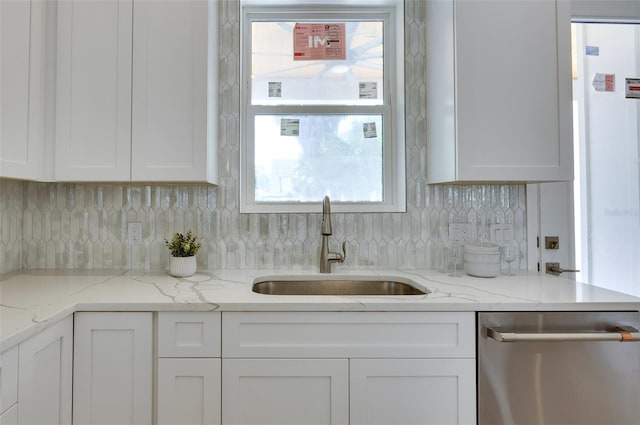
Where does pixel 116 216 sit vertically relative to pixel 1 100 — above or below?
below

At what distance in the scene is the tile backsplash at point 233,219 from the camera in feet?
5.86

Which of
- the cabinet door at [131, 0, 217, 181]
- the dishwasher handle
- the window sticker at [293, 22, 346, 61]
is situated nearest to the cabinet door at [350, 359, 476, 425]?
the dishwasher handle

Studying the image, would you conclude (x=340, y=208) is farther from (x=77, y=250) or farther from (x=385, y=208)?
(x=77, y=250)

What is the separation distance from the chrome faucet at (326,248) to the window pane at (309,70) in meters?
0.65

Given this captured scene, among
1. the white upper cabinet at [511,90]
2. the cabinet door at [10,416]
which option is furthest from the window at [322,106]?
the cabinet door at [10,416]

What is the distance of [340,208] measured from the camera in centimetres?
187

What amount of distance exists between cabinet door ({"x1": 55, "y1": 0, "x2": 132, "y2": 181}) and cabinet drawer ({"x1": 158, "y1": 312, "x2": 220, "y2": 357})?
29.9 inches

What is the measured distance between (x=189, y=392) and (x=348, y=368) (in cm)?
57

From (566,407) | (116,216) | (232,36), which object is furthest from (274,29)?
(566,407)

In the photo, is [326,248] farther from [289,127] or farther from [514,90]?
[514,90]

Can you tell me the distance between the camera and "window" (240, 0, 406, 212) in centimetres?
190

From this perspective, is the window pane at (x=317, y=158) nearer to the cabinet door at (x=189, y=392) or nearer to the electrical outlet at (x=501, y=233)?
the electrical outlet at (x=501, y=233)

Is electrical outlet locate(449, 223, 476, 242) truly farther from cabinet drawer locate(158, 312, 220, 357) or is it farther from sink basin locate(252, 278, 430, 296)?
cabinet drawer locate(158, 312, 220, 357)

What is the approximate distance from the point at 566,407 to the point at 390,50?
1.84 meters
